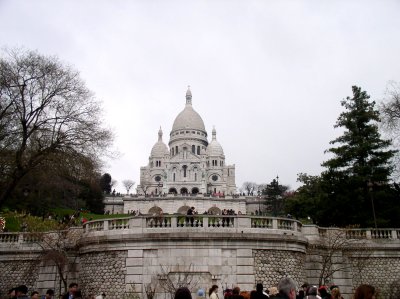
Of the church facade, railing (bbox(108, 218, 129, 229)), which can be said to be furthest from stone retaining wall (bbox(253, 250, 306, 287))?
the church facade

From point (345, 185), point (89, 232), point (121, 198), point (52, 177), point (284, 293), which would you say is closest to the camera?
point (284, 293)

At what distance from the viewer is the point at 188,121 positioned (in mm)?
122750

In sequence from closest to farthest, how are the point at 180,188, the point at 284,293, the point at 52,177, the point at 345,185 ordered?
the point at 284,293
the point at 52,177
the point at 345,185
the point at 180,188

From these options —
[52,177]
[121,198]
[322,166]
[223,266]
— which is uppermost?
[121,198]

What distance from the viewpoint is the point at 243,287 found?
19266 mm

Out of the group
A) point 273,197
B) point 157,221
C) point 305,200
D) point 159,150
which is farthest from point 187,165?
point 157,221

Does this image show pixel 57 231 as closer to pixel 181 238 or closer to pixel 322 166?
pixel 181 238

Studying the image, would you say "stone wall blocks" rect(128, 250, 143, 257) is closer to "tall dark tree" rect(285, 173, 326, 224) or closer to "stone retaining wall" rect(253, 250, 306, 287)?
"stone retaining wall" rect(253, 250, 306, 287)

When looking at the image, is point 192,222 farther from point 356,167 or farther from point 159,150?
point 159,150

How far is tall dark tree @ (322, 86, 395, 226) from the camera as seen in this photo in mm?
34094

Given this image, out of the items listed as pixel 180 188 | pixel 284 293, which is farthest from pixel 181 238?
pixel 180 188

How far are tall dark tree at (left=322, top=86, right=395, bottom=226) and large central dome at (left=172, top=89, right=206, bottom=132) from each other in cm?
8559

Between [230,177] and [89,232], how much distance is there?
9632 centimetres

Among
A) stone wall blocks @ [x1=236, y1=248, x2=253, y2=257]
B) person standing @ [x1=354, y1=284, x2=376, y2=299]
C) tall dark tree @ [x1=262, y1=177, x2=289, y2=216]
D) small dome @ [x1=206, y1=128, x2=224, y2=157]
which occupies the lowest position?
person standing @ [x1=354, y1=284, x2=376, y2=299]
